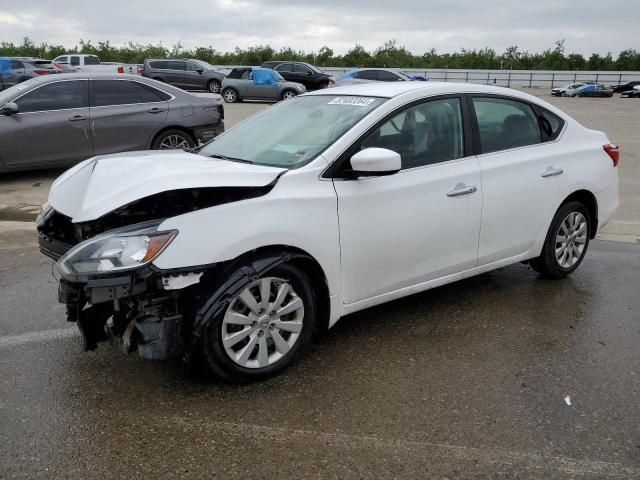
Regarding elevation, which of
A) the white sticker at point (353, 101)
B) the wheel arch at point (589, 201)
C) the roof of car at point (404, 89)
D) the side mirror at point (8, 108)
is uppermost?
the roof of car at point (404, 89)

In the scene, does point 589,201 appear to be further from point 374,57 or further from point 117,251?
point 374,57

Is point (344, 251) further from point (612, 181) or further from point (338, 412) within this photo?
point (612, 181)

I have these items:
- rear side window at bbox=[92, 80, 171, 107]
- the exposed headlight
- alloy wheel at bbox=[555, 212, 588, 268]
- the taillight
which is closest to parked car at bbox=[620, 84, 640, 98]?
rear side window at bbox=[92, 80, 171, 107]

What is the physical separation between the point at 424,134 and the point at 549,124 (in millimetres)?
1407

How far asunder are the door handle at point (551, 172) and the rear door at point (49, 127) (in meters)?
6.55

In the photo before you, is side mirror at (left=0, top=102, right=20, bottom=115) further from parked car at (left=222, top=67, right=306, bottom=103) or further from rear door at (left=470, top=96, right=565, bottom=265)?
parked car at (left=222, top=67, right=306, bottom=103)

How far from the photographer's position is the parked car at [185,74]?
2853 centimetres

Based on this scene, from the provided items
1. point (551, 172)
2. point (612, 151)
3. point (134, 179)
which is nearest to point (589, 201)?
point (612, 151)

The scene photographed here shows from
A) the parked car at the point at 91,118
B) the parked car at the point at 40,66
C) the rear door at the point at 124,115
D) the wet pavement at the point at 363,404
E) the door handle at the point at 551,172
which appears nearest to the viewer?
the wet pavement at the point at 363,404

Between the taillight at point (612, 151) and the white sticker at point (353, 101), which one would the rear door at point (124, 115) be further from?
the taillight at point (612, 151)

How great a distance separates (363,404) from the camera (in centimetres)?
322

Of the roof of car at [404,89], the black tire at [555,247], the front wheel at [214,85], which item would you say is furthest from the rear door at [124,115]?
the front wheel at [214,85]

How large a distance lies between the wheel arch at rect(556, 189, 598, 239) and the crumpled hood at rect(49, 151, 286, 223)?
8.86 ft

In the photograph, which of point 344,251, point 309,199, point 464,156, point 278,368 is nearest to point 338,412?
point 278,368
